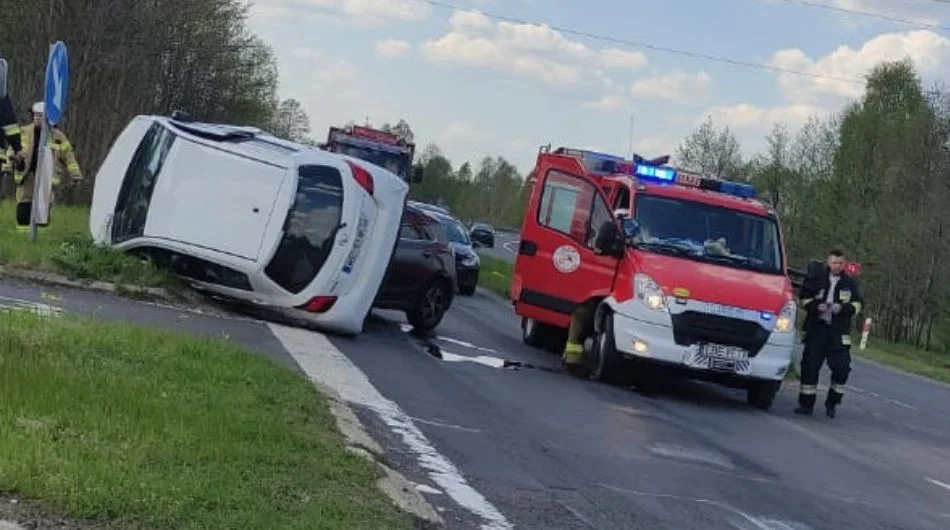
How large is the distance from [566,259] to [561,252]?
6.3 inches

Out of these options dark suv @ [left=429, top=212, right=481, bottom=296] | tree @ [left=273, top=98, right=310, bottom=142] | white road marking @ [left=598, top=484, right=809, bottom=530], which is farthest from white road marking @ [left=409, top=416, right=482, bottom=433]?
tree @ [left=273, top=98, right=310, bottom=142]

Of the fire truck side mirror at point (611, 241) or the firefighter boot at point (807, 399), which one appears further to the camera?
the firefighter boot at point (807, 399)

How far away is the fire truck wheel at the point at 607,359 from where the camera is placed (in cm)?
1446

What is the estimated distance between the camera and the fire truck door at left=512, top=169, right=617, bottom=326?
15453 millimetres

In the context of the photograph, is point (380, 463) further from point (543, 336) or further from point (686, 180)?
point (543, 336)

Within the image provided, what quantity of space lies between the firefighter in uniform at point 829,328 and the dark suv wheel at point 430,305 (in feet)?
15.9

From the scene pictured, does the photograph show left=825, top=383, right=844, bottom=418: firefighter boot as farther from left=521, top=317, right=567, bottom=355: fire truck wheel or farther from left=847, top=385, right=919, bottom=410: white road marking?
left=847, top=385, right=919, bottom=410: white road marking

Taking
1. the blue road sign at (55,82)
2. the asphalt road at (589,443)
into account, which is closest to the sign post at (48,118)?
the blue road sign at (55,82)

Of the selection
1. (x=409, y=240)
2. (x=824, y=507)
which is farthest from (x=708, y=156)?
(x=824, y=507)

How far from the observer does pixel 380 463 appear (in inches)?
309

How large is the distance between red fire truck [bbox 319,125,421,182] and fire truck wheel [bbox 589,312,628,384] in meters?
23.3

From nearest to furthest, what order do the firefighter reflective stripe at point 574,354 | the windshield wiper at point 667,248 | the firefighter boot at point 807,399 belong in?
the windshield wiper at point 667,248
the firefighter boot at point 807,399
the firefighter reflective stripe at point 574,354

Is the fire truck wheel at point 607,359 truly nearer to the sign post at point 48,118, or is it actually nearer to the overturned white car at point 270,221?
the overturned white car at point 270,221

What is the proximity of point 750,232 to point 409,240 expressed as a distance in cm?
463
